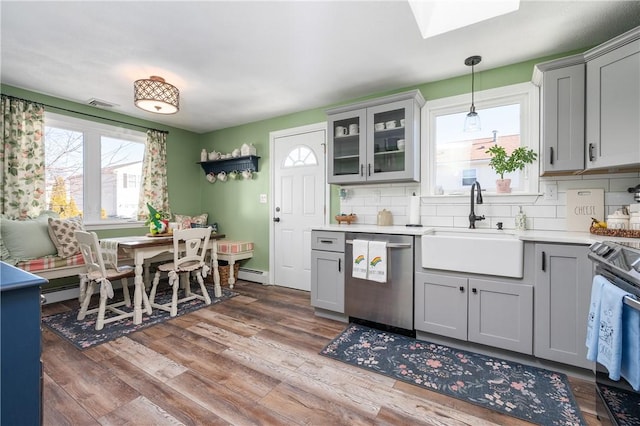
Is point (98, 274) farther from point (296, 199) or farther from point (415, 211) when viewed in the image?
point (415, 211)

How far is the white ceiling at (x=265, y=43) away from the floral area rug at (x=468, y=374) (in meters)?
2.42

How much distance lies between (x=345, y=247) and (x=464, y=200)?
1.25m

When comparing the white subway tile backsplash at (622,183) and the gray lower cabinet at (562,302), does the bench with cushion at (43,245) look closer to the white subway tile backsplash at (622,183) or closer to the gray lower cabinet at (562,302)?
the gray lower cabinet at (562,302)

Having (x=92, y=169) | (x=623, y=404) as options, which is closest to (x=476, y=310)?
(x=623, y=404)

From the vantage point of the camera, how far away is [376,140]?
2.98 meters

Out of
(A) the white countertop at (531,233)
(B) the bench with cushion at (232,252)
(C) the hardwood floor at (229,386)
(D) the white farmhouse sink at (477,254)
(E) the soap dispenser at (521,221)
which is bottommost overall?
(C) the hardwood floor at (229,386)

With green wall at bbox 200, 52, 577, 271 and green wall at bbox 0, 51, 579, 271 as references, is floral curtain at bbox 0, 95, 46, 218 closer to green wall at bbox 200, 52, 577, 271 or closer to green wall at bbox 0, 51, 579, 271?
green wall at bbox 0, 51, 579, 271

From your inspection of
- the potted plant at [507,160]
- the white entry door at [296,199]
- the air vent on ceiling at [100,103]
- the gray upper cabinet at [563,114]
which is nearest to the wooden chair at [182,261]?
the white entry door at [296,199]

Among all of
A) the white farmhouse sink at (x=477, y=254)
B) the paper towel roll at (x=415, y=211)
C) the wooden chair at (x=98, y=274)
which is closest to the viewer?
the white farmhouse sink at (x=477, y=254)

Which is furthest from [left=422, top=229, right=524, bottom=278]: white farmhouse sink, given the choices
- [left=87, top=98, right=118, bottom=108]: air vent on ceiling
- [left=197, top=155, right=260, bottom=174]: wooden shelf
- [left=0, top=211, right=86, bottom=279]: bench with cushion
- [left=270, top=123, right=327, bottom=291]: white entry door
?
[left=87, top=98, right=118, bottom=108]: air vent on ceiling

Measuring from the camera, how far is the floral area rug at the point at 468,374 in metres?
1.58

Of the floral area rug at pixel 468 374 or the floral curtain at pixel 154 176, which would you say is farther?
the floral curtain at pixel 154 176

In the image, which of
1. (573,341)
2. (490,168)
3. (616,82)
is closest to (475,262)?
(573,341)

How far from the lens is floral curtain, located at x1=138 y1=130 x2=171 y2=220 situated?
4.20m
